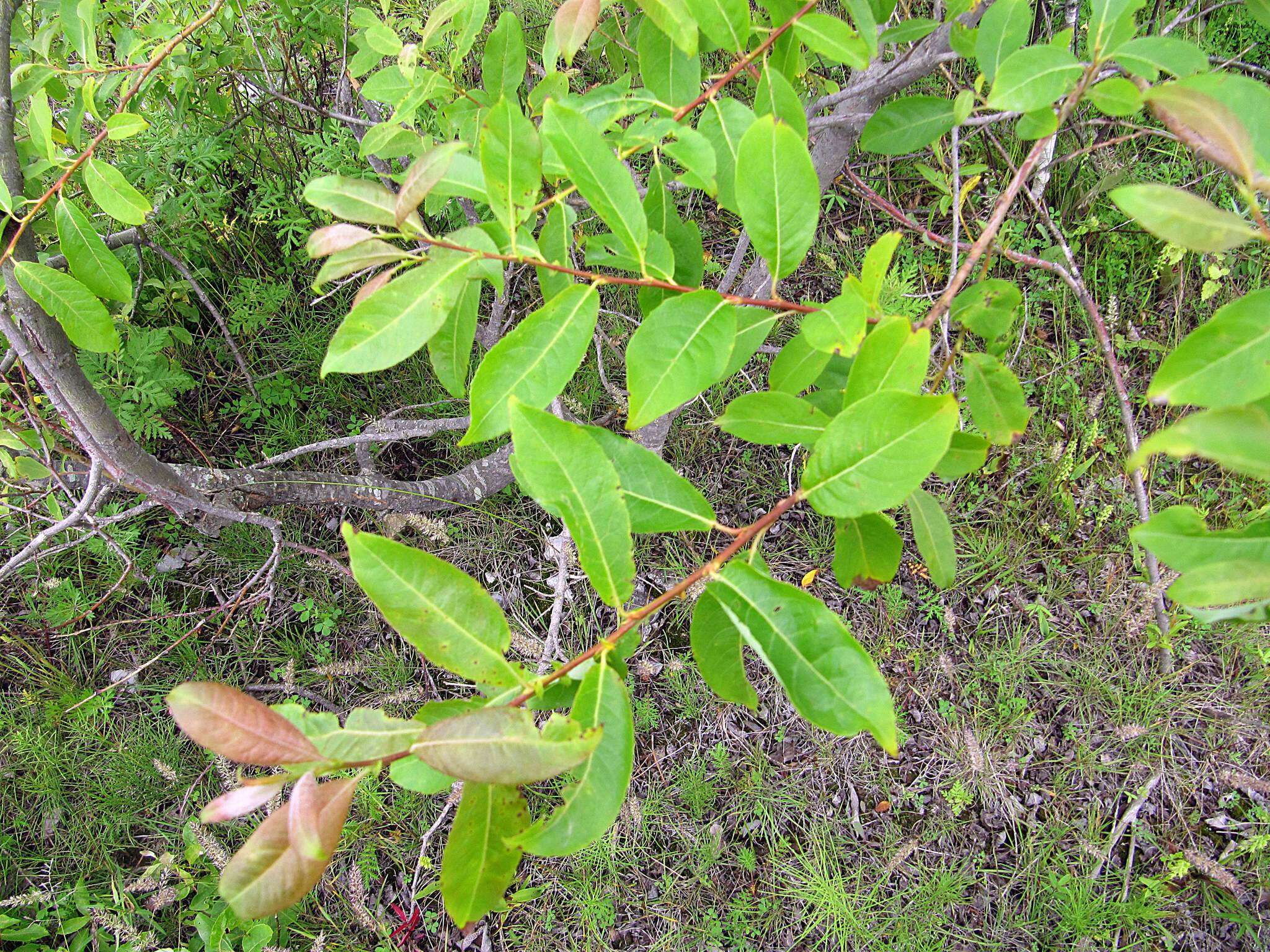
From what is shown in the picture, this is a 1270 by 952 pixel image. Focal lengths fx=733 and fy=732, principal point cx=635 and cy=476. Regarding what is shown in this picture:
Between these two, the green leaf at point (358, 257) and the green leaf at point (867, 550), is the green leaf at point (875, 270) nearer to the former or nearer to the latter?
the green leaf at point (867, 550)

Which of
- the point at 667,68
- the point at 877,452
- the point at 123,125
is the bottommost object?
the point at 877,452

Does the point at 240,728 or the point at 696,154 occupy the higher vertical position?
the point at 696,154

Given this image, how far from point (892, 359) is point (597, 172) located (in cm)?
37

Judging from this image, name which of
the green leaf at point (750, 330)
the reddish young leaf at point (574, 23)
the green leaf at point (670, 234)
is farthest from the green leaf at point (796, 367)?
the reddish young leaf at point (574, 23)

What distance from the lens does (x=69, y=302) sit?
4.14 ft

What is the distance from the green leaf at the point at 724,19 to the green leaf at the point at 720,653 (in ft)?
2.23

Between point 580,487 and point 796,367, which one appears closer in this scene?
point 580,487

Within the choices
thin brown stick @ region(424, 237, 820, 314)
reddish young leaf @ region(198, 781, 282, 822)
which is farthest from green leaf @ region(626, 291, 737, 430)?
reddish young leaf @ region(198, 781, 282, 822)

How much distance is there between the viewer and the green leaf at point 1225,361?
0.56m

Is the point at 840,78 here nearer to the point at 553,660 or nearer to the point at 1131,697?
the point at 553,660

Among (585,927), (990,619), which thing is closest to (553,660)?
(585,927)

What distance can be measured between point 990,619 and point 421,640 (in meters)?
2.25

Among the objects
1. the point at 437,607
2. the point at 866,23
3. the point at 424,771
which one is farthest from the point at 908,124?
the point at 424,771

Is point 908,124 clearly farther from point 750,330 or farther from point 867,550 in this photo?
point 867,550
